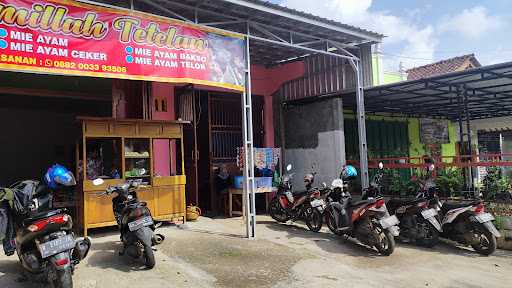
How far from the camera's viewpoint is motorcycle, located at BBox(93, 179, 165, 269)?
5117mm

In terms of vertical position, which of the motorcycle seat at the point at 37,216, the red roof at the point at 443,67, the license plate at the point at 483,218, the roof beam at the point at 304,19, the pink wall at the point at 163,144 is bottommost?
the license plate at the point at 483,218

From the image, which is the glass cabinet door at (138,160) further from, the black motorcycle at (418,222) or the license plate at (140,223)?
the black motorcycle at (418,222)

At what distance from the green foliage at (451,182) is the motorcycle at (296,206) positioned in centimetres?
258

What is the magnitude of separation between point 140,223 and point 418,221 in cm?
460

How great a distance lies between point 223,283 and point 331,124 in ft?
19.4

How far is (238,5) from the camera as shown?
269 inches

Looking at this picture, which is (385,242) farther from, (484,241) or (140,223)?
(140,223)

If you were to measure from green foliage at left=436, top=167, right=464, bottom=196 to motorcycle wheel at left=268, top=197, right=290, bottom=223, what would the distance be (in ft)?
10.4

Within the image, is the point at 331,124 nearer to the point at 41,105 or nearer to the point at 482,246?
the point at 482,246

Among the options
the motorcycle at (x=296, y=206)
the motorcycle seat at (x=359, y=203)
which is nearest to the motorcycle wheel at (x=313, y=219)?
the motorcycle at (x=296, y=206)

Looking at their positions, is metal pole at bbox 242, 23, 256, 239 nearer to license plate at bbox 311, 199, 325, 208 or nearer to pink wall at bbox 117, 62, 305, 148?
license plate at bbox 311, 199, 325, 208

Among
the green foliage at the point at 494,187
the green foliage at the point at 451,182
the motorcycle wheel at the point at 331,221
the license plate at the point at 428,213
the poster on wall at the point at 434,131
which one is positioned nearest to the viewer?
the license plate at the point at 428,213

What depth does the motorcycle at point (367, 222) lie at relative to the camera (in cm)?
645

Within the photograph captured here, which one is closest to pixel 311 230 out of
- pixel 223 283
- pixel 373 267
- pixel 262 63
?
pixel 373 267
